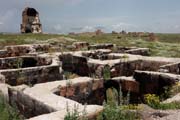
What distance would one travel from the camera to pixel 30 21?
41906mm

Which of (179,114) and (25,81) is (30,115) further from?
(25,81)

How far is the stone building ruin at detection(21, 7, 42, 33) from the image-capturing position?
41562 millimetres

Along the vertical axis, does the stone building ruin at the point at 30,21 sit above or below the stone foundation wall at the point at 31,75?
above

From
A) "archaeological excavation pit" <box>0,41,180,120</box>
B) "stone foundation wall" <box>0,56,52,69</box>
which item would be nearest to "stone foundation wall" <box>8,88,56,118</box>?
"archaeological excavation pit" <box>0,41,180,120</box>

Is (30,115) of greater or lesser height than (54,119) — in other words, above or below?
below

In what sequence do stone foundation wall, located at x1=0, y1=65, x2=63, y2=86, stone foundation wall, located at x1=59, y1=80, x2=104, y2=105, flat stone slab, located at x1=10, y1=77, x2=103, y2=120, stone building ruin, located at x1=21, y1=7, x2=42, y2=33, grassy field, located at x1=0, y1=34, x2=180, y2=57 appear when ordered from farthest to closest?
stone building ruin, located at x1=21, y1=7, x2=42, y2=33 → grassy field, located at x1=0, y1=34, x2=180, y2=57 → stone foundation wall, located at x1=0, y1=65, x2=63, y2=86 → stone foundation wall, located at x1=59, y1=80, x2=104, y2=105 → flat stone slab, located at x1=10, y1=77, x2=103, y2=120

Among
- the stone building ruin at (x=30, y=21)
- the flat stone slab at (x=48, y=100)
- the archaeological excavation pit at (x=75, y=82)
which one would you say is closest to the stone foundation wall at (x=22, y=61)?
the archaeological excavation pit at (x=75, y=82)

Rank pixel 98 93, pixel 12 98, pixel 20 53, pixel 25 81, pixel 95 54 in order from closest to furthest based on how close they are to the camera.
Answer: pixel 12 98 → pixel 98 93 → pixel 25 81 → pixel 95 54 → pixel 20 53

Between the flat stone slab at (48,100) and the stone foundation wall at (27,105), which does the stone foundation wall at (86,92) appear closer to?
the flat stone slab at (48,100)

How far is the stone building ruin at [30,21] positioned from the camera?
4156 centimetres

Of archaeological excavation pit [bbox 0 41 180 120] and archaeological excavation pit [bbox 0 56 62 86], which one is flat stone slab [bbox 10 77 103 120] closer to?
archaeological excavation pit [bbox 0 41 180 120]

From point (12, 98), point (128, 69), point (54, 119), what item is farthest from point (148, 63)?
point (54, 119)

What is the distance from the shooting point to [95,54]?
1566cm

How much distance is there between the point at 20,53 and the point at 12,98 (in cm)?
1076
